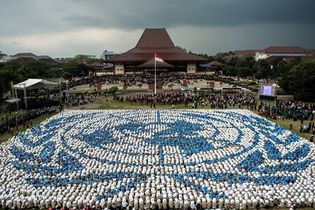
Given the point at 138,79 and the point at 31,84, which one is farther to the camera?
the point at 138,79

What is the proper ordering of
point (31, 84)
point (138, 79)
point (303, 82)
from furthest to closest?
point (138, 79)
point (303, 82)
point (31, 84)

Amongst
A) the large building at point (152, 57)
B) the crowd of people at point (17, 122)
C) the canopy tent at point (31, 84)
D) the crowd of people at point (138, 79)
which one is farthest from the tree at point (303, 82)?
the canopy tent at point (31, 84)

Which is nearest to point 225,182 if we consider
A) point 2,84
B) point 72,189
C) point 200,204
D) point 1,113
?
point 200,204

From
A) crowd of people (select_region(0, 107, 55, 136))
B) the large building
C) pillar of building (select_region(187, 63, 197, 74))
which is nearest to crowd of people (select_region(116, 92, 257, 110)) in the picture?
crowd of people (select_region(0, 107, 55, 136))

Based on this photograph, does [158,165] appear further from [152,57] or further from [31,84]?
[152,57]

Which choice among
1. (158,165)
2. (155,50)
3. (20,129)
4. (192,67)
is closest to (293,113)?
(158,165)

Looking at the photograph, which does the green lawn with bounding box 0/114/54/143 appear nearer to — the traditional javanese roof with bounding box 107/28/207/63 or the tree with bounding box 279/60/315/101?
the tree with bounding box 279/60/315/101

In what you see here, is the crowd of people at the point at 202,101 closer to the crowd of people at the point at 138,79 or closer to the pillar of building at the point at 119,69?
the crowd of people at the point at 138,79

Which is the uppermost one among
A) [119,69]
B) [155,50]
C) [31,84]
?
[155,50]

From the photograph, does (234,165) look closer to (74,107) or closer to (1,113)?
(74,107)
